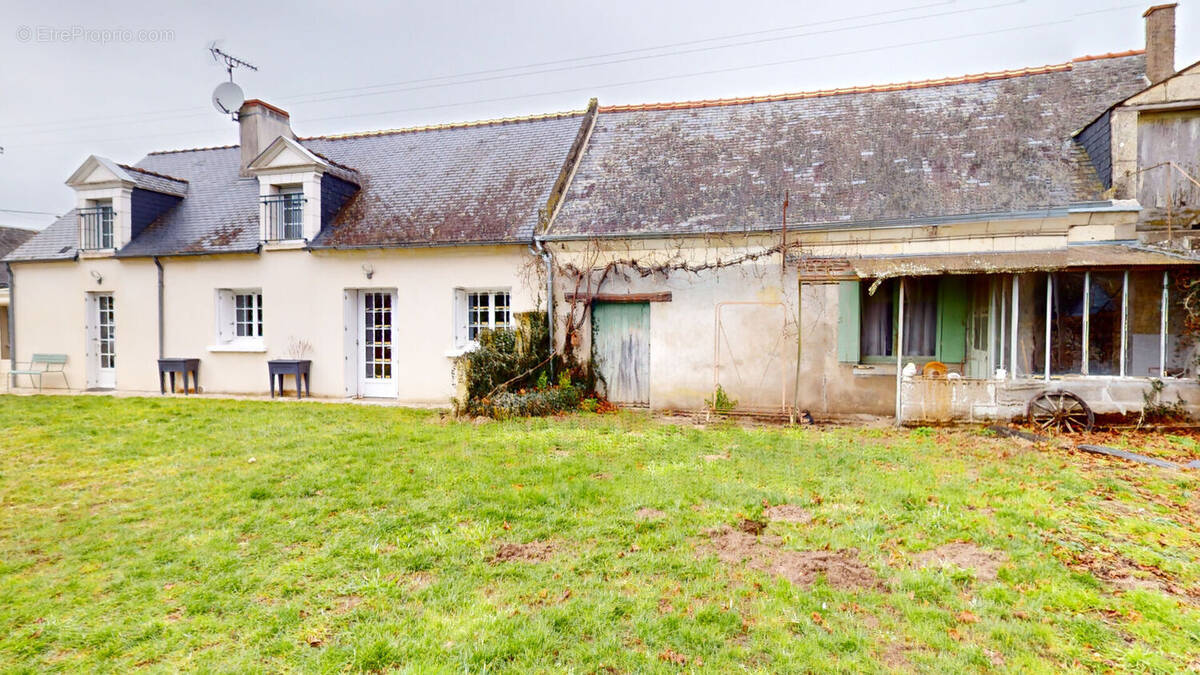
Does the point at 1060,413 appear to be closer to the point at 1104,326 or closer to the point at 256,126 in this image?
the point at 1104,326

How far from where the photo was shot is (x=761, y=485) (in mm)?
5914

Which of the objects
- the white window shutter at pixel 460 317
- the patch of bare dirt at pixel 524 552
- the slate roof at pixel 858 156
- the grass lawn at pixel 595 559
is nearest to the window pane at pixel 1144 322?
the slate roof at pixel 858 156

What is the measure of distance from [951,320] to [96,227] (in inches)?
708

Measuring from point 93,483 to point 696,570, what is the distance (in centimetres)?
612

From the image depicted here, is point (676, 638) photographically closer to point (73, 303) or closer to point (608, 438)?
point (608, 438)

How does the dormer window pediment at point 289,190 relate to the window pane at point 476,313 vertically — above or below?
above

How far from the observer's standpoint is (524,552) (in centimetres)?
433

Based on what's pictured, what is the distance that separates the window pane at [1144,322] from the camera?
8555 mm

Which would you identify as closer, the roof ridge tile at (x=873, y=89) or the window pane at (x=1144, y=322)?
the window pane at (x=1144, y=322)

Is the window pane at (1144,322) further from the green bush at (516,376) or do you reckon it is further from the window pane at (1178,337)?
the green bush at (516,376)

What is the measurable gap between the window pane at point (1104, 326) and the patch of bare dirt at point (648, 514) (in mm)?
7361

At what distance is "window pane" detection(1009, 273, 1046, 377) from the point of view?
891cm

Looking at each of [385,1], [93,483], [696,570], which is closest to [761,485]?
[696,570]

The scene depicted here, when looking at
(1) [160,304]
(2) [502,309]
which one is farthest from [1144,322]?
(1) [160,304]
